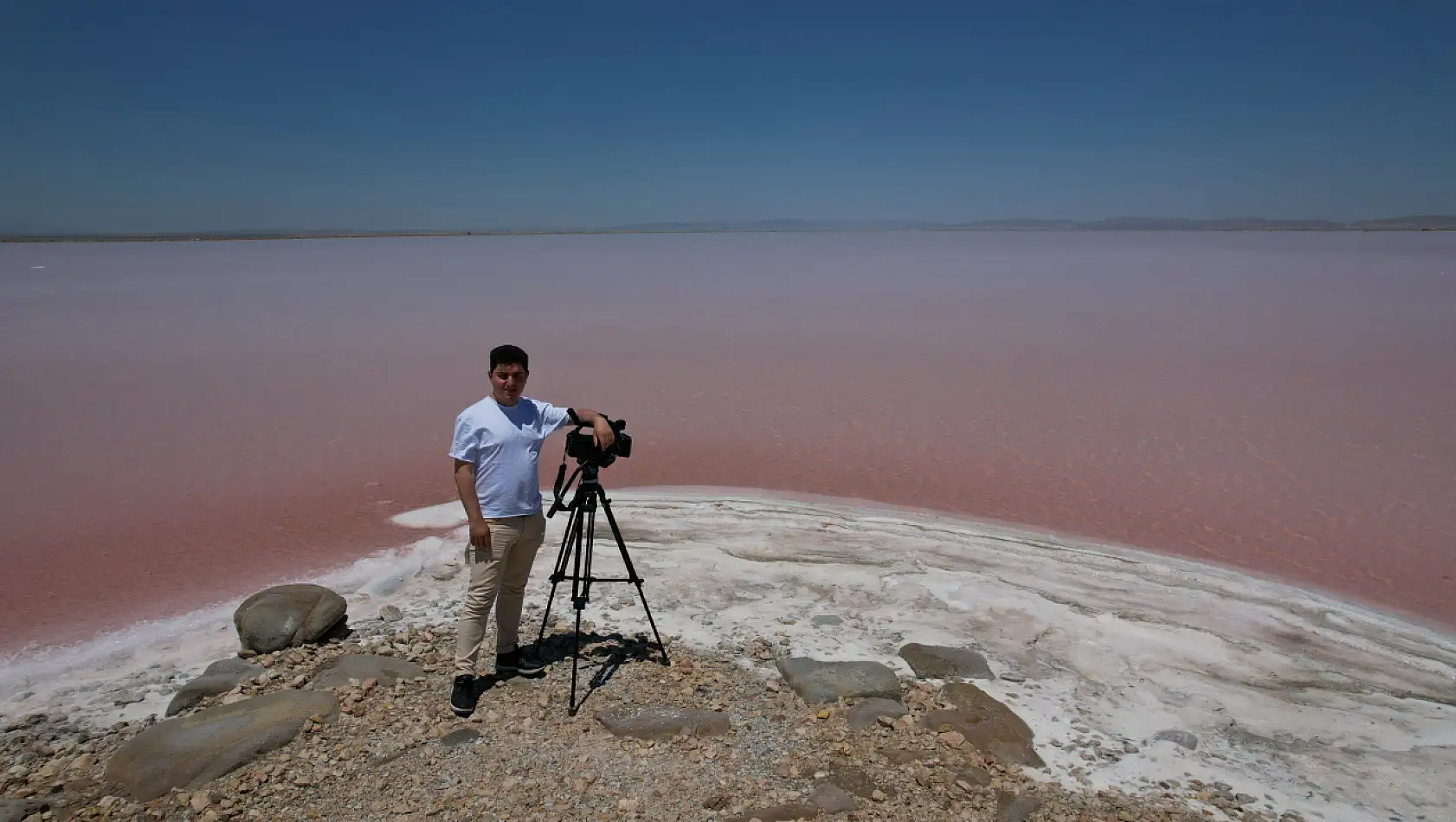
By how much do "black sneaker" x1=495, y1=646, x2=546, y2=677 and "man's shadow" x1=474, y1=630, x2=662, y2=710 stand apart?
0.02 meters

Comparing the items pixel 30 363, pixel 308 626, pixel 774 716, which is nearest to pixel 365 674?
pixel 308 626

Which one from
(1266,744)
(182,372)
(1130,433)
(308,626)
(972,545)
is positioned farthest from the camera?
(182,372)

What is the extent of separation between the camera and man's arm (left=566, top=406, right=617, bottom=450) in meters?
4.09

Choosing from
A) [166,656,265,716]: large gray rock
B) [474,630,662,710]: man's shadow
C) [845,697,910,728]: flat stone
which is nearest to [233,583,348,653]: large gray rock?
[166,656,265,716]: large gray rock

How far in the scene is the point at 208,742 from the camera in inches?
149

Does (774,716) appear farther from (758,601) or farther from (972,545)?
(972,545)

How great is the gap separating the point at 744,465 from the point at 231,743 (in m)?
5.98

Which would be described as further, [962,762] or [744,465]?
[744,465]

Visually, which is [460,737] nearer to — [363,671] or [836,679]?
[363,671]

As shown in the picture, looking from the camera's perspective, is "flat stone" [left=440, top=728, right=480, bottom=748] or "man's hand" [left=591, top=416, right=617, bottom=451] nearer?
"flat stone" [left=440, top=728, right=480, bottom=748]

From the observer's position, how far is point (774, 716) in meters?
4.18

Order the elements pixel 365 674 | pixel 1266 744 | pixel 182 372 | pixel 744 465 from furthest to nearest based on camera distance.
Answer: pixel 182 372, pixel 744 465, pixel 365 674, pixel 1266 744

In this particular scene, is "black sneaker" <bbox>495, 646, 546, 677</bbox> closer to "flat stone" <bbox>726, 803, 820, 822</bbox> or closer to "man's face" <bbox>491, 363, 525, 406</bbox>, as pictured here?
"man's face" <bbox>491, 363, 525, 406</bbox>

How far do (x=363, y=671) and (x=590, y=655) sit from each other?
1.14 metres
